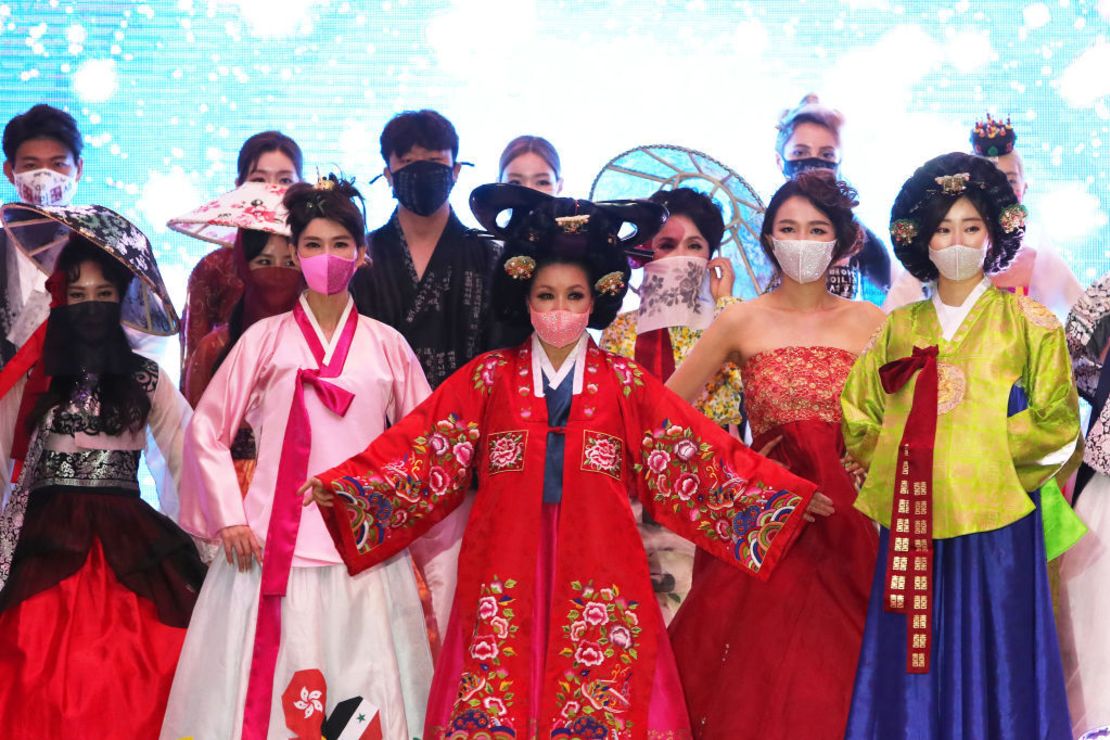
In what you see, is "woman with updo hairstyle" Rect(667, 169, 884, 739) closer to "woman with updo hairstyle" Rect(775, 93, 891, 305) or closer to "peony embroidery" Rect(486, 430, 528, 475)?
"peony embroidery" Rect(486, 430, 528, 475)

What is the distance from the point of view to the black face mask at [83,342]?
15.8 feet

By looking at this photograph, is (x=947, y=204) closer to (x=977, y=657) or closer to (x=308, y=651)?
(x=977, y=657)

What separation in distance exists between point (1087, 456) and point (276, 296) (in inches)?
103

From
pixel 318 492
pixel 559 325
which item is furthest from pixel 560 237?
pixel 318 492

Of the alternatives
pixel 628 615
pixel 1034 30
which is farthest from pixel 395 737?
pixel 1034 30

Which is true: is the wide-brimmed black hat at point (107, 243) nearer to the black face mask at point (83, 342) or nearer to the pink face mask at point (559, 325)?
the black face mask at point (83, 342)

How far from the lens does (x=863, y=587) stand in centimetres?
438

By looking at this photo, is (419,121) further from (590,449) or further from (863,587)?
(863,587)

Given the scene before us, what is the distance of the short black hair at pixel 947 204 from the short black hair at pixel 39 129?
130 inches

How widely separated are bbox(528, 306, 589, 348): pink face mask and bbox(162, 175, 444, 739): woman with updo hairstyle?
0.49 metres

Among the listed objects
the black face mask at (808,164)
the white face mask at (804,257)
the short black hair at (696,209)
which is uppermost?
the black face mask at (808,164)

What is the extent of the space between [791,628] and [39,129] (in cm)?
353

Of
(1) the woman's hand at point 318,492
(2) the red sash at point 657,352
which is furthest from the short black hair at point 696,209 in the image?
(1) the woman's hand at point 318,492

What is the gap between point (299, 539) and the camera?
4340 mm
